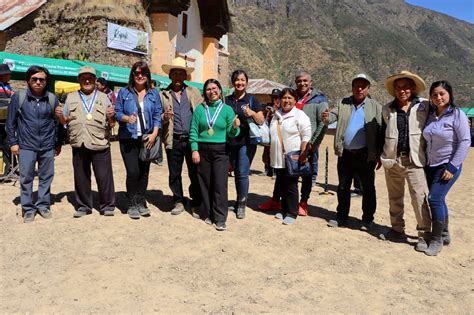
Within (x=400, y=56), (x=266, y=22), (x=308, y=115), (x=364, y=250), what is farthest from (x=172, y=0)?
(x=400, y=56)

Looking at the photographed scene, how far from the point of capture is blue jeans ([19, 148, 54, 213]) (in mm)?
4648

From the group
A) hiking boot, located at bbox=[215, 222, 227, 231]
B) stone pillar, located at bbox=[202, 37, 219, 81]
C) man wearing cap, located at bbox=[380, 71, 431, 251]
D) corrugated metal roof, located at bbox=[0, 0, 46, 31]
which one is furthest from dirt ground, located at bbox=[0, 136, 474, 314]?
stone pillar, located at bbox=[202, 37, 219, 81]

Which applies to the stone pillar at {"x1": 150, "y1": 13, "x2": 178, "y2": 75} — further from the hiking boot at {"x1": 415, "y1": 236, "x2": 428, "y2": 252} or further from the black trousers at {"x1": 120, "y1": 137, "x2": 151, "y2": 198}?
the hiking boot at {"x1": 415, "y1": 236, "x2": 428, "y2": 252}

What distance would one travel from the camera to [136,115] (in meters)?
4.55

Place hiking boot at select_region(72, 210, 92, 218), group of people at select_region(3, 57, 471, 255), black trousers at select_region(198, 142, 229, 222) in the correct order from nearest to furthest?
group of people at select_region(3, 57, 471, 255) → black trousers at select_region(198, 142, 229, 222) → hiking boot at select_region(72, 210, 92, 218)

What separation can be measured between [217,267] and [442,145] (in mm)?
2394

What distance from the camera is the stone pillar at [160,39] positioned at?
1867cm

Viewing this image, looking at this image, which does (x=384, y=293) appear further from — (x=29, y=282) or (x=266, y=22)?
(x=266, y=22)

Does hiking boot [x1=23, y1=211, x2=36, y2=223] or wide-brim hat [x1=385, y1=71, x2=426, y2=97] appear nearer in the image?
wide-brim hat [x1=385, y1=71, x2=426, y2=97]

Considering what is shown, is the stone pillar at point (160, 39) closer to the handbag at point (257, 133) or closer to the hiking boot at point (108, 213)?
the hiking boot at point (108, 213)

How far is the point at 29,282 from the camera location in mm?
3260

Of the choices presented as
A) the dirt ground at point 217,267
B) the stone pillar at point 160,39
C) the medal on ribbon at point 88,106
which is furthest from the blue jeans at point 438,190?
the stone pillar at point 160,39

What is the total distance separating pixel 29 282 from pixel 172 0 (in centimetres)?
1706

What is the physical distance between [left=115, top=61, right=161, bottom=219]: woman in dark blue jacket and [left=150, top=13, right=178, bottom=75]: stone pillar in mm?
14491
